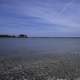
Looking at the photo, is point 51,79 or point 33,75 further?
point 33,75

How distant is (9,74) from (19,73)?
25.6 inches

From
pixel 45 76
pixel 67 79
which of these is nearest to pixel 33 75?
pixel 45 76

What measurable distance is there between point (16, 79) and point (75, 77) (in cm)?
355

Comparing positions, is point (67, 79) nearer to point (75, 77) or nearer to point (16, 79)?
point (75, 77)

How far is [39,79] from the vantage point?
917 cm

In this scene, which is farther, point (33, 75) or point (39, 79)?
point (33, 75)

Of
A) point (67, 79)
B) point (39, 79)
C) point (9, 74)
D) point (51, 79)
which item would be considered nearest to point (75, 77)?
point (67, 79)

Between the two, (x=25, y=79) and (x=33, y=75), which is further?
(x=33, y=75)

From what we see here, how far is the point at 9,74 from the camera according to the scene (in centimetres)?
1003

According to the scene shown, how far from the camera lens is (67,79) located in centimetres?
918

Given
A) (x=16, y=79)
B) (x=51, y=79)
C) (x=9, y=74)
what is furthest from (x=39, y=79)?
(x=9, y=74)

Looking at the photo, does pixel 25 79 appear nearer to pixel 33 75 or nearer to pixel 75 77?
pixel 33 75

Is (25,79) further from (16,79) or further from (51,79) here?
(51,79)

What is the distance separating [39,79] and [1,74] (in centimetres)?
258
